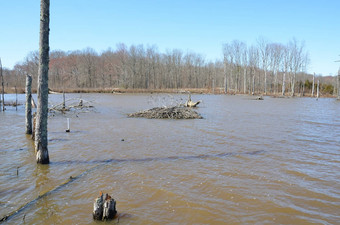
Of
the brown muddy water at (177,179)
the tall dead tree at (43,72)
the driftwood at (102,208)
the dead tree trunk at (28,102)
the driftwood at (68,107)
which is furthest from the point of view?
the driftwood at (68,107)

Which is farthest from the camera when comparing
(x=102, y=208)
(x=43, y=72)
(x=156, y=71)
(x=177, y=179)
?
(x=156, y=71)

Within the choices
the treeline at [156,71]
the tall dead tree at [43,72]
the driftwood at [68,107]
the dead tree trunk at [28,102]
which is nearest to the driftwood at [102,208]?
the tall dead tree at [43,72]

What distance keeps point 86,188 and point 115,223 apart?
1807 millimetres

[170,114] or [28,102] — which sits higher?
[28,102]

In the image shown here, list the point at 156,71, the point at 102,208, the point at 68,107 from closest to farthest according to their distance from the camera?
1. the point at 102,208
2. the point at 68,107
3. the point at 156,71

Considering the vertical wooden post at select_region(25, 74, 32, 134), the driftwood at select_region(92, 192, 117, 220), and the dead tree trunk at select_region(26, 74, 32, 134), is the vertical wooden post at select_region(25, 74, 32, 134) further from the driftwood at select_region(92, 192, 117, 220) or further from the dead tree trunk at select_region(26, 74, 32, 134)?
the driftwood at select_region(92, 192, 117, 220)

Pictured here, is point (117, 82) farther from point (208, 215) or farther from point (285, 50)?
point (208, 215)

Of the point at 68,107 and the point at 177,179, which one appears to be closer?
the point at 177,179

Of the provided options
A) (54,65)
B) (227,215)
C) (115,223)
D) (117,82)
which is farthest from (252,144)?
(54,65)

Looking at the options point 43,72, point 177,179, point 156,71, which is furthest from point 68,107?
point 156,71

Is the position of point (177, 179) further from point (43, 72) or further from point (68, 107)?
point (68, 107)

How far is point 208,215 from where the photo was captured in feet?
14.8

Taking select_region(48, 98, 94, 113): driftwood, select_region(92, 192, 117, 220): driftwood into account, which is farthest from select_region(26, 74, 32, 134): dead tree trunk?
select_region(92, 192, 117, 220): driftwood

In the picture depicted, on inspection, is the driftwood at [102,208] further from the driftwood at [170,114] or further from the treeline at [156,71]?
the treeline at [156,71]
